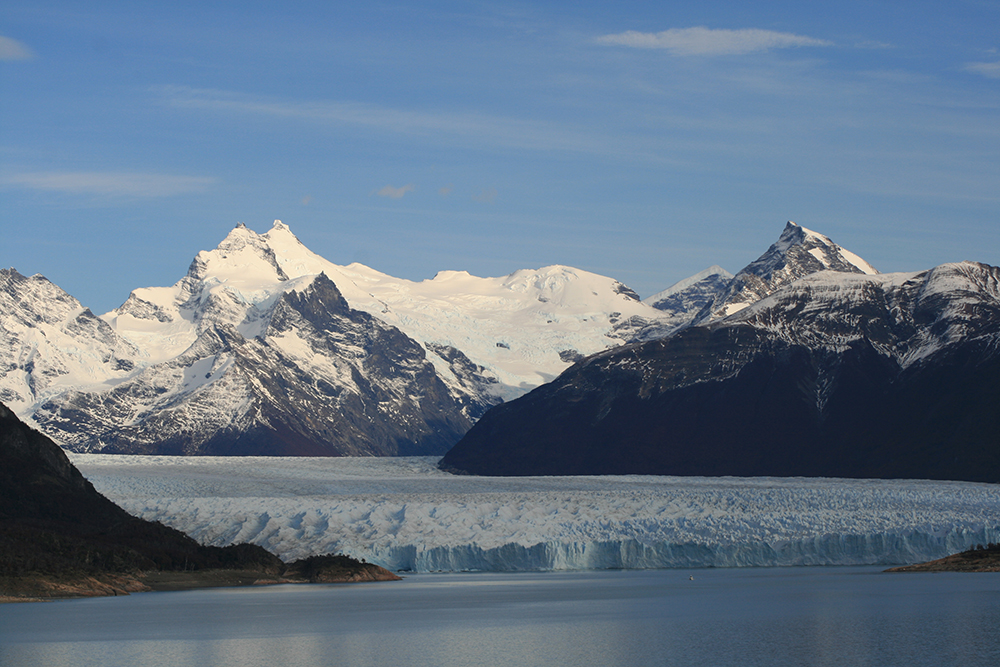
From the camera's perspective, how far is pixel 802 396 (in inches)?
6467

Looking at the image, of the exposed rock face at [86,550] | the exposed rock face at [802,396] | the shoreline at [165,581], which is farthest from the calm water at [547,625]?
the exposed rock face at [802,396]

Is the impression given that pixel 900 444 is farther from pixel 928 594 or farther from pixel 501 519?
pixel 928 594

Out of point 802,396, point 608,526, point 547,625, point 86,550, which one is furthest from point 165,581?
point 802,396

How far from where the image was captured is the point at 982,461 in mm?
136000

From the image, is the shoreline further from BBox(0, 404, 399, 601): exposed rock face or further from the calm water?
the calm water

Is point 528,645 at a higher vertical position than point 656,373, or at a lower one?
lower

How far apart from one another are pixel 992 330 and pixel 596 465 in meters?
51.8

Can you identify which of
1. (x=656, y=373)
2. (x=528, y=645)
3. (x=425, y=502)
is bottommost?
(x=528, y=645)

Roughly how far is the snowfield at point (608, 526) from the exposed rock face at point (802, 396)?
134ft

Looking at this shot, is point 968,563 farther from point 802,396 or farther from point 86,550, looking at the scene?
point 802,396

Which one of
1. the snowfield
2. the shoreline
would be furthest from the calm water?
the snowfield

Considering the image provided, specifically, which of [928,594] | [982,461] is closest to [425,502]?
[928,594]

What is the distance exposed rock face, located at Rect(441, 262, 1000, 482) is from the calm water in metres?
64.0

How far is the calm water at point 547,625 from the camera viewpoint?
49.9 meters
